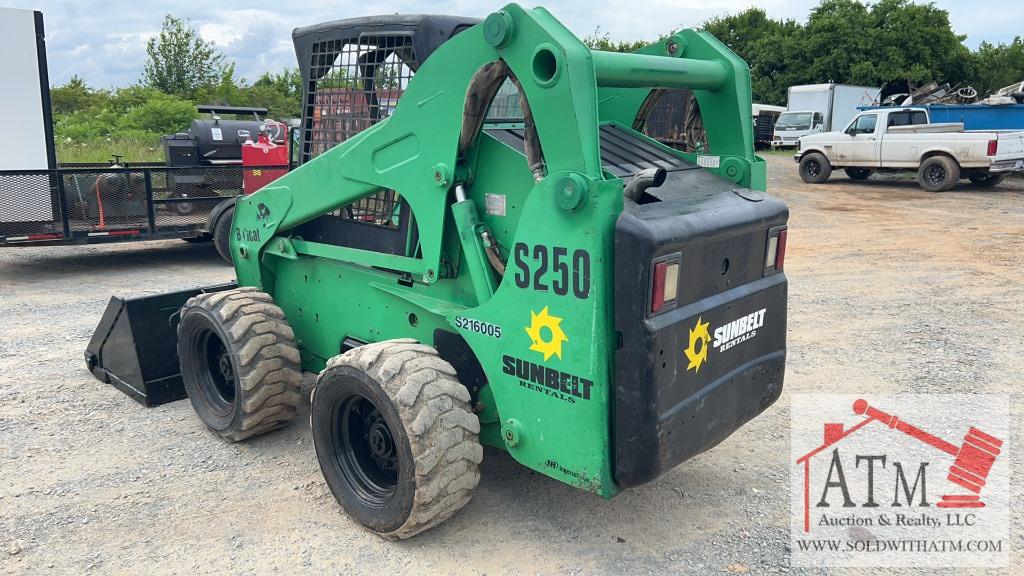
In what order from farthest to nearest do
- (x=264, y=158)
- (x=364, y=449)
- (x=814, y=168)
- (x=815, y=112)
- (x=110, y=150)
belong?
(x=815, y=112)
(x=110, y=150)
(x=814, y=168)
(x=264, y=158)
(x=364, y=449)

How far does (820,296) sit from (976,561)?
513cm

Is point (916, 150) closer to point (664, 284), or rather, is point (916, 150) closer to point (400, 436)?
point (664, 284)

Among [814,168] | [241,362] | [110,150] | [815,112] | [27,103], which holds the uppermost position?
[815,112]

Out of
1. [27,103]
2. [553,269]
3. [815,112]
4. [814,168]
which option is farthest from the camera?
[815,112]

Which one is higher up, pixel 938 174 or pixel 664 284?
pixel 664 284

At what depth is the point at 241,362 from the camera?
415 centimetres

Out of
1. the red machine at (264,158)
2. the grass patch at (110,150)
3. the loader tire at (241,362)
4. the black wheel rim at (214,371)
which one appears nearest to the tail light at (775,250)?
the loader tire at (241,362)

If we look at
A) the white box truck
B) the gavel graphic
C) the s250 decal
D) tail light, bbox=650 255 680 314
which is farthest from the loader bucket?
the white box truck

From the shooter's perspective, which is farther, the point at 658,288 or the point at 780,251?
the point at 780,251

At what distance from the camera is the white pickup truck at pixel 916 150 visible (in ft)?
54.2

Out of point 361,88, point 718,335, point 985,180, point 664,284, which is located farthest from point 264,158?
point 985,180

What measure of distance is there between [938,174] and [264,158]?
47.3 feet

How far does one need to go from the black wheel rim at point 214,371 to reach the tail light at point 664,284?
2709mm

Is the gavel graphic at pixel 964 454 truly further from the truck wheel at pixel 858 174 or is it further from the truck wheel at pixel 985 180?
the truck wheel at pixel 858 174
